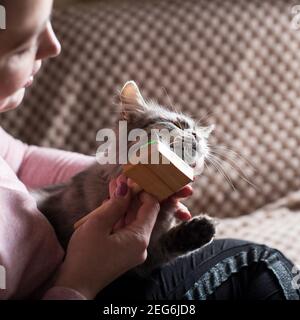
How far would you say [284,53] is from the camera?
1544mm

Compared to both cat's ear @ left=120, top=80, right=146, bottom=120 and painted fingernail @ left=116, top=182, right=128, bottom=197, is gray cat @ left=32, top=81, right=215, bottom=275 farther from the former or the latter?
painted fingernail @ left=116, top=182, right=128, bottom=197

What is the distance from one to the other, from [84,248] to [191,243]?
0.61 feet

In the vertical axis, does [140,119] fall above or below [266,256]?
above

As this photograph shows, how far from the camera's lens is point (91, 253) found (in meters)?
0.72

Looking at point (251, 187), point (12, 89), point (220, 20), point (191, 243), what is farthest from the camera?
point (220, 20)

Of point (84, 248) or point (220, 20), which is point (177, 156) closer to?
point (84, 248)

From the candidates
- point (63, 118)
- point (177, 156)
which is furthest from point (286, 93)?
point (177, 156)

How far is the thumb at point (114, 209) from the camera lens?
73cm

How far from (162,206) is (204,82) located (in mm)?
771

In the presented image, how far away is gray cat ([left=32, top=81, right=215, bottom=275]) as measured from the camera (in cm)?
82

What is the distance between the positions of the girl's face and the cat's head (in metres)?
0.20

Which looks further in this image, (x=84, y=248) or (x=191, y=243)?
(x=191, y=243)

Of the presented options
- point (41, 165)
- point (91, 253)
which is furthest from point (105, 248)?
point (41, 165)

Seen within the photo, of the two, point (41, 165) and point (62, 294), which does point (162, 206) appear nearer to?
point (62, 294)
